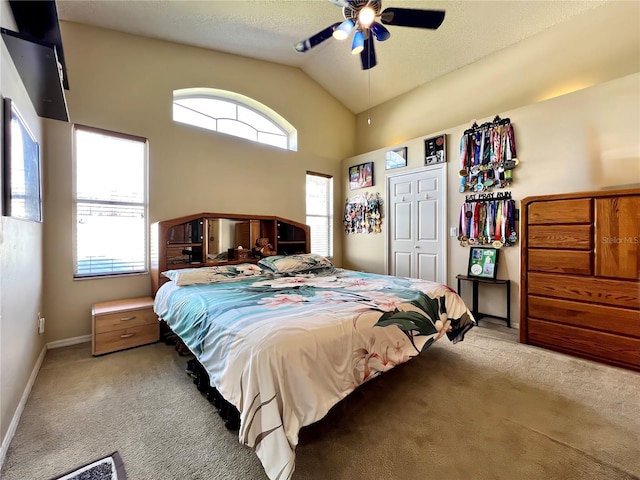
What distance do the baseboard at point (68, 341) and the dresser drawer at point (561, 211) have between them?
194 inches

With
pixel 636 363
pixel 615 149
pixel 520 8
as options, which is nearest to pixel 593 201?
pixel 615 149

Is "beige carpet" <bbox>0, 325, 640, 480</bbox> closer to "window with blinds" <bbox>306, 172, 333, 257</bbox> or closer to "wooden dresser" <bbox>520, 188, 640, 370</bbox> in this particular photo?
"wooden dresser" <bbox>520, 188, 640, 370</bbox>

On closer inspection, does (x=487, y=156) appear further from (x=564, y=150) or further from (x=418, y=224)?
(x=418, y=224)

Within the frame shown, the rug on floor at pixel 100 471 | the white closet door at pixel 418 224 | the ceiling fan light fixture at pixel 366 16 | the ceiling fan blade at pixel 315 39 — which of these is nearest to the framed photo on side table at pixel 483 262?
the white closet door at pixel 418 224

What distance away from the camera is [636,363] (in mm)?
2350

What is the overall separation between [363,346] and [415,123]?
4.34 m

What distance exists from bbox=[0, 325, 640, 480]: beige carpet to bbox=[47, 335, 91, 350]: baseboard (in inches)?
18.9

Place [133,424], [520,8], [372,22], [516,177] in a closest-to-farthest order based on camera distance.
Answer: [133,424] → [372,22] → [520,8] → [516,177]

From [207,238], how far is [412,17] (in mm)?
3151

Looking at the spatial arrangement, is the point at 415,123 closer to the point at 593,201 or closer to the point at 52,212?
the point at 593,201

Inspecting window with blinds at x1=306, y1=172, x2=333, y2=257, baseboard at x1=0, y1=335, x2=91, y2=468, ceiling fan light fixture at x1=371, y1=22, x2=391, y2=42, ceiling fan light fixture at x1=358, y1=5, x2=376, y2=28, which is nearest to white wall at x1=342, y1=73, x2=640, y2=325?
ceiling fan light fixture at x1=371, y1=22, x2=391, y2=42

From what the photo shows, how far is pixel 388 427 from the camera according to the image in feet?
5.53

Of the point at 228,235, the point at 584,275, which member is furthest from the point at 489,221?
the point at 228,235

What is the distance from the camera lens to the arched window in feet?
12.5
